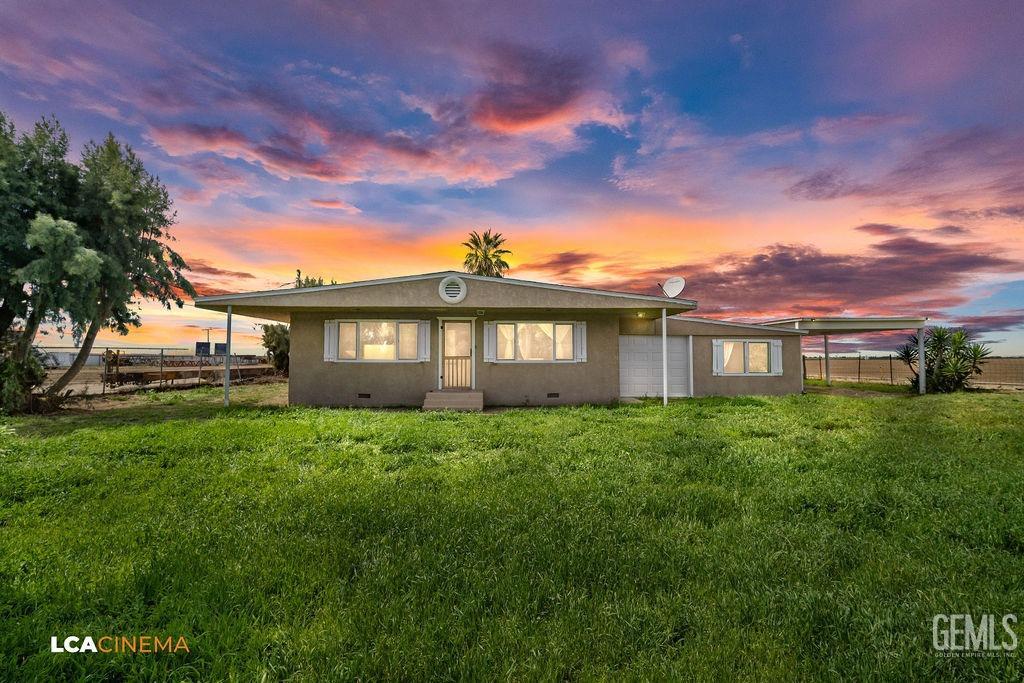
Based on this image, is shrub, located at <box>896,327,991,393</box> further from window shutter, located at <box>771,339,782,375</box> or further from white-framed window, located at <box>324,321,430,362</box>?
white-framed window, located at <box>324,321,430,362</box>

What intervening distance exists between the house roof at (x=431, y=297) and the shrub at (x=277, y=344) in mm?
12483

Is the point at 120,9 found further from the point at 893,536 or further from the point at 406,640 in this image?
the point at 893,536

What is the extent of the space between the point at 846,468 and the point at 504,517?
501 centimetres

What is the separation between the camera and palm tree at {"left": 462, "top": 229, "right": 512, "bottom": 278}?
38281 millimetres

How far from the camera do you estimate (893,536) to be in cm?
400

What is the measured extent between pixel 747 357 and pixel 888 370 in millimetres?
14577

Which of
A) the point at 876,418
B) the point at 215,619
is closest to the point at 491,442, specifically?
the point at 215,619

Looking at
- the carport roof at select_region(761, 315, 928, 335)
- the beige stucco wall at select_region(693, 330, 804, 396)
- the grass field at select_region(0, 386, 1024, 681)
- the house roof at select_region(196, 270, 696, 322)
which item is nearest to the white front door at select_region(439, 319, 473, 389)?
the house roof at select_region(196, 270, 696, 322)

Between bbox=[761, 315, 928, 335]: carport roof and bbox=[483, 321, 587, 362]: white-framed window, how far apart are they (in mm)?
8524

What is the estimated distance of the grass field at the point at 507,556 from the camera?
7.89 feet

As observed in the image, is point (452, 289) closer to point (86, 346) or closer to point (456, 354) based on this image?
point (456, 354)

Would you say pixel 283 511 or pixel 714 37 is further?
pixel 714 37

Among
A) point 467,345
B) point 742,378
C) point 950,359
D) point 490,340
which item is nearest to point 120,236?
point 467,345

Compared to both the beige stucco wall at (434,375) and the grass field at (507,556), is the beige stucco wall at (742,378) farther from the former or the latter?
the grass field at (507,556)
